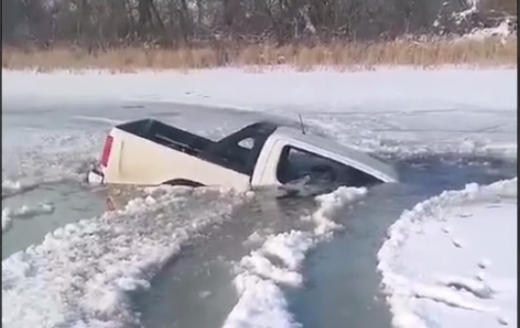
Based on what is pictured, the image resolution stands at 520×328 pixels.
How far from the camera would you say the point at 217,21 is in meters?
1.38

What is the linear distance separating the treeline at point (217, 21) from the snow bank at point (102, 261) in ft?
0.72

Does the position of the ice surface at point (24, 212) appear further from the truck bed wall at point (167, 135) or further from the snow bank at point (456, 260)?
the snow bank at point (456, 260)

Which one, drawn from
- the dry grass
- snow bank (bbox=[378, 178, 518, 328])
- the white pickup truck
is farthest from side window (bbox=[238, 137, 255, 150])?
snow bank (bbox=[378, 178, 518, 328])

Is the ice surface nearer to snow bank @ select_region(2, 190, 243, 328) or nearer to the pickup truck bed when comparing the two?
snow bank @ select_region(2, 190, 243, 328)

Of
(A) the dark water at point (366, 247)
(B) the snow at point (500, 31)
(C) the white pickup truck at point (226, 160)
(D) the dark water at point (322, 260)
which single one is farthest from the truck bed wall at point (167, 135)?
(B) the snow at point (500, 31)

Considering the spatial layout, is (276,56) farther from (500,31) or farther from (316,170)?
(500,31)

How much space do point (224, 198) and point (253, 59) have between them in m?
0.19

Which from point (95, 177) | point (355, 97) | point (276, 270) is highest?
point (355, 97)

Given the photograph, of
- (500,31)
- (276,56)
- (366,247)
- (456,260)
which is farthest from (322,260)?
(500,31)

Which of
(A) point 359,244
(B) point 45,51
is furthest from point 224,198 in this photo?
(B) point 45,51

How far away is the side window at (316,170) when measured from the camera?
136cm

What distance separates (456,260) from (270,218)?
9.7 inches

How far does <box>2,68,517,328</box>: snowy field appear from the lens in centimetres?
131

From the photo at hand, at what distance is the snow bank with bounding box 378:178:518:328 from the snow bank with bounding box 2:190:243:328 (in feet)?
0.76
